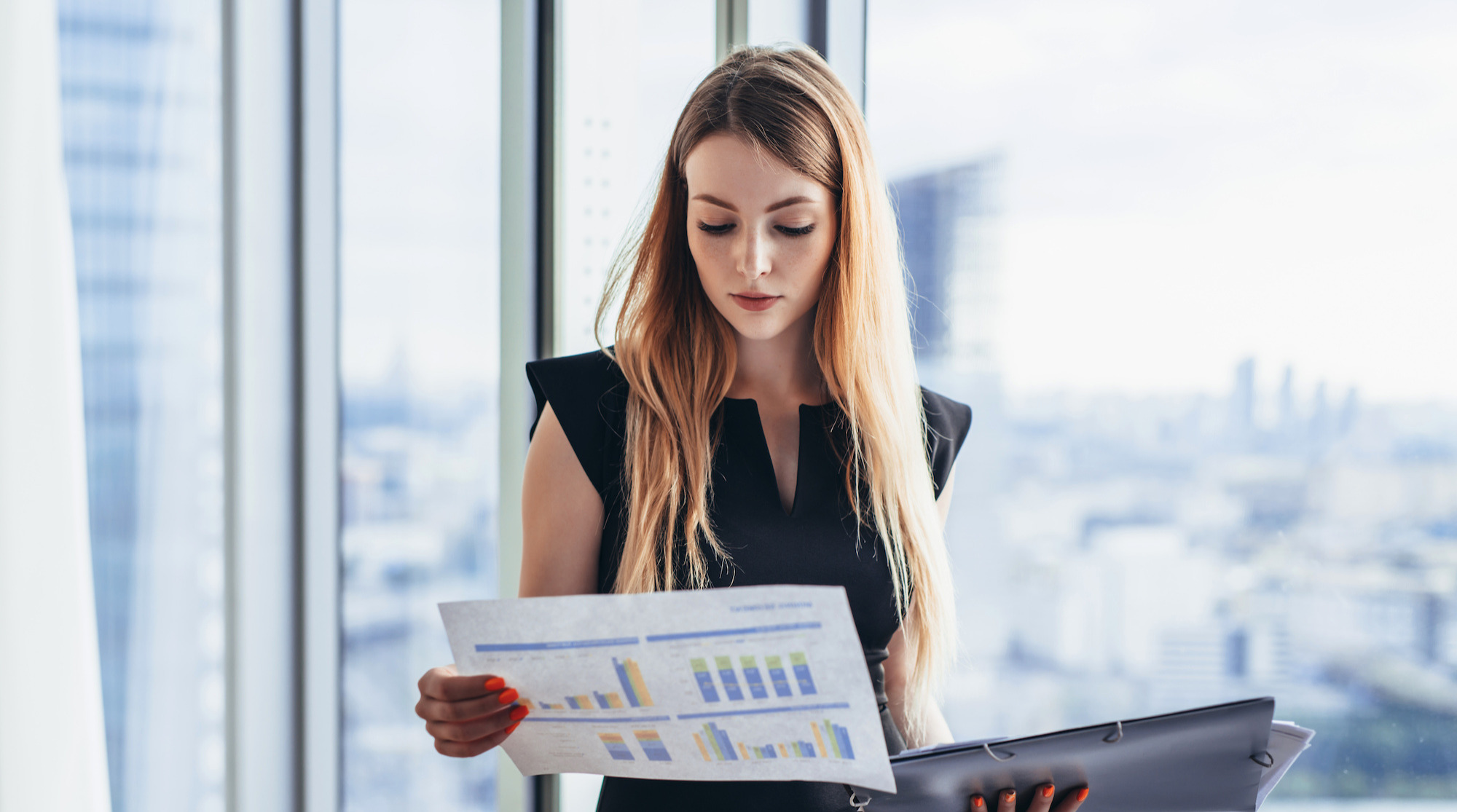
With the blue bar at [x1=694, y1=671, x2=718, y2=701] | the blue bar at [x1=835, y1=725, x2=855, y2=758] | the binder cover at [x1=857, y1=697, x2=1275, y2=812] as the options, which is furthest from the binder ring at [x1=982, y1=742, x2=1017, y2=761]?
the blue bar at [x1=694, y1=671, x2=718, y2=701]

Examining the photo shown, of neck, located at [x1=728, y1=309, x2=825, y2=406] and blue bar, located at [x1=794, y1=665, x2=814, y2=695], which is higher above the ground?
neck, located at [x1=728, y1=309, x2=825, y2=406]

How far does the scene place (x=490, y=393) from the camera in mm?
1729

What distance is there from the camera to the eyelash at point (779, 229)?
92 cm

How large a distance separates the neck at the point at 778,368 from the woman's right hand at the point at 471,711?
46cm

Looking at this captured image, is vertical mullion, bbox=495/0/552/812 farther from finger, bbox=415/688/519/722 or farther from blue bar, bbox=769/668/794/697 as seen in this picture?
blue bar, bbox=769/668/794/697

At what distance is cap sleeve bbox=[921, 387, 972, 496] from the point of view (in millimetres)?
1077

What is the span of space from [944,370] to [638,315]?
450 mm

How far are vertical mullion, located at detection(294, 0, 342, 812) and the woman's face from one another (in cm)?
141

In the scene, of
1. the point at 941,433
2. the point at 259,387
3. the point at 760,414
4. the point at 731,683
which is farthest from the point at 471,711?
the point at 259,387

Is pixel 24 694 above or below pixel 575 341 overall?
below

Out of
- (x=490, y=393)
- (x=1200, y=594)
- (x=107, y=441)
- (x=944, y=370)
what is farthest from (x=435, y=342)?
(x=1200, y=594)

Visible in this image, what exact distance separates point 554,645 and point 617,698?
0.06m

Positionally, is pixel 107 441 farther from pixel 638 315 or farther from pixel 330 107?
pixel 638 315

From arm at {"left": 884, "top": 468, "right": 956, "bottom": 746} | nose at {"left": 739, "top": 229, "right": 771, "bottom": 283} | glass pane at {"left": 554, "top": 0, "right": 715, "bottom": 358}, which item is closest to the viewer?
nose at {"left": 739, "top": 229, "right": 771, "bottom": 283}
